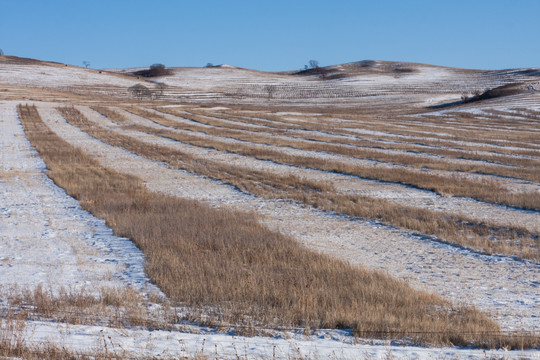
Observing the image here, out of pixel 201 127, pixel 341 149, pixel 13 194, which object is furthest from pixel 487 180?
pixel 201 127

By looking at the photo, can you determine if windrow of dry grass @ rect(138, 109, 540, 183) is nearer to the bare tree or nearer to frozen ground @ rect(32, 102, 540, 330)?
frozen ground @ rect(32, 102, 540, 330)

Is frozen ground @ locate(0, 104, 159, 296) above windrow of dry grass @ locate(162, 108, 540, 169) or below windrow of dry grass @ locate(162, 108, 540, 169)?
below

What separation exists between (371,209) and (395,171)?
31.1 ft

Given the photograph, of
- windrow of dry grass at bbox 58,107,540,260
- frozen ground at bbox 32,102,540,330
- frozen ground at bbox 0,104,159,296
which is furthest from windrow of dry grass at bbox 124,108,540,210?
frozen ground at bbox 0,104,159,296

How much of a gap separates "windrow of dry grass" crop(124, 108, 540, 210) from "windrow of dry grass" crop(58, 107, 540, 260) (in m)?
3.36

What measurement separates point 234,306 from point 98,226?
7773 mm

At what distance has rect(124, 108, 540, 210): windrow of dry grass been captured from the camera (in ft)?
69.5

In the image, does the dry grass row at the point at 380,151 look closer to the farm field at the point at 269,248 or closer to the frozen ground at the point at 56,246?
the farm field at the point at 269,248

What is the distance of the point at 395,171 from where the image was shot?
27.6 meters

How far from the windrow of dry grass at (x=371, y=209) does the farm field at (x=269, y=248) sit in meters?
0.09

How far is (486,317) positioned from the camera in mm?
8812

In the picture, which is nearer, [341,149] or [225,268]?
[225,268]

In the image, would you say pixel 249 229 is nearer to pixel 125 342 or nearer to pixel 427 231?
pixel 427 231

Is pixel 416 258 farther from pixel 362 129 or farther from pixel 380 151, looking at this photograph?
pixel 362 129
